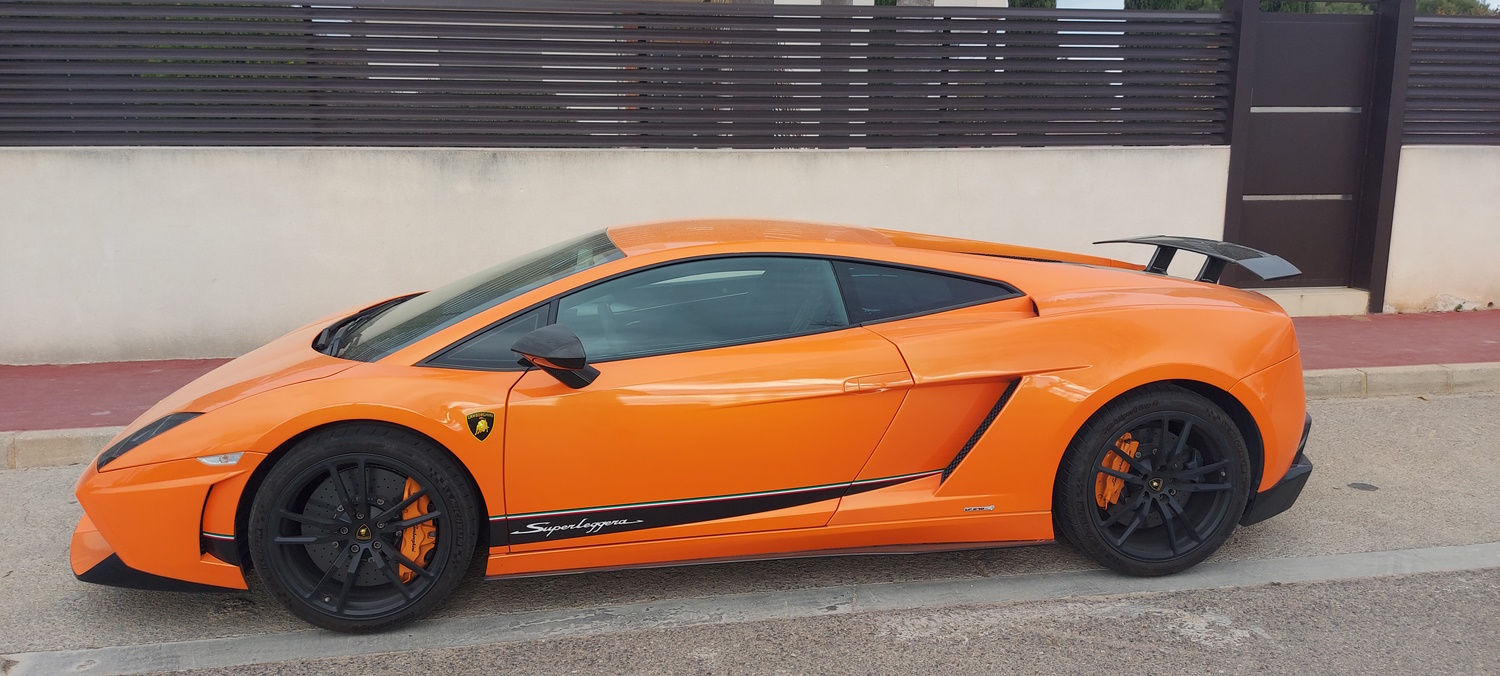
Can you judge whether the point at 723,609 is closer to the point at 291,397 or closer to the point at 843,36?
the point at 291,397

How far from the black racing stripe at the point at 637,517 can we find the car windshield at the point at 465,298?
0.72 metres

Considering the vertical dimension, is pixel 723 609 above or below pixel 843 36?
below

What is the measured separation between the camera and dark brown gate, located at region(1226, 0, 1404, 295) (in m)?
8.43

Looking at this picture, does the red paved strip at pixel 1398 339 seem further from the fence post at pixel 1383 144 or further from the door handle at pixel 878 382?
the door handle at pixel 878 382

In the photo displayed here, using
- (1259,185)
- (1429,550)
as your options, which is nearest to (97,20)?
(1429,550)

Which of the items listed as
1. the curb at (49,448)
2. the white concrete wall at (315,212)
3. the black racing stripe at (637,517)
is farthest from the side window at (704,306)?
the white concrete wall at (315,212)

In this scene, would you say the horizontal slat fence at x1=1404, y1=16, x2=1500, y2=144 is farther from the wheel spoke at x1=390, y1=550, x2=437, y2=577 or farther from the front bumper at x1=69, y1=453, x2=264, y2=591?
the front bumper at x1=69, y1=453, x2=264, y2=591

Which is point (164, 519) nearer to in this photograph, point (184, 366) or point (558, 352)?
point (558, 352)

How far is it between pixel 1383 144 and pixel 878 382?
279 inches

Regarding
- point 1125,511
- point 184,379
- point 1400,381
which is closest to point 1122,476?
point 1125,511

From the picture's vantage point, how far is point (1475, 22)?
332 inches

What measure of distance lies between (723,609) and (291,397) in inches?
61.3

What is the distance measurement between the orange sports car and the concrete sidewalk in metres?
2.23

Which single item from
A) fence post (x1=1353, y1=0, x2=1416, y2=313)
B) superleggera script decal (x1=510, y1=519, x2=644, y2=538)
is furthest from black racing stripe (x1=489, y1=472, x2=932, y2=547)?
fence post (x1=1353, y1=0, x2=1416, y2=313)
